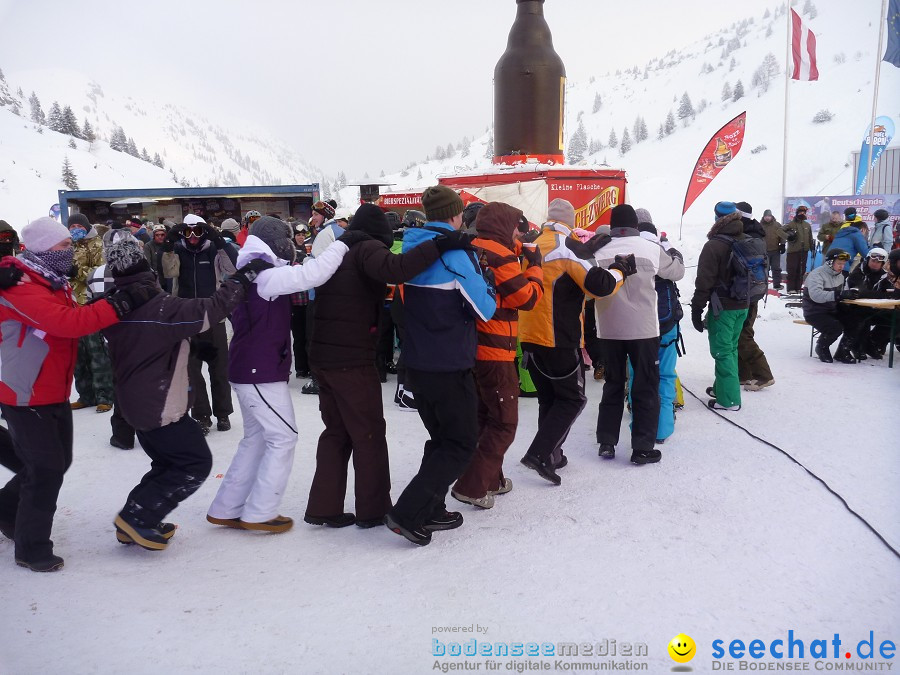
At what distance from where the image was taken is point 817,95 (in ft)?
191

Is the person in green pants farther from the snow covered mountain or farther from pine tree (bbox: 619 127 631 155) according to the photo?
pine tree (bbox: 619 127 631 155)

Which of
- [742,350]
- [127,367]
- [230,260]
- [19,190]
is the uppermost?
[19,190]

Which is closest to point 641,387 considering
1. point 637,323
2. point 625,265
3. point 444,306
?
point 637,323

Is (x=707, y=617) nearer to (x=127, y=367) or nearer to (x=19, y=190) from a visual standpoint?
(x=127, y=367)

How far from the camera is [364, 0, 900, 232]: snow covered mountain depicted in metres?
42.3

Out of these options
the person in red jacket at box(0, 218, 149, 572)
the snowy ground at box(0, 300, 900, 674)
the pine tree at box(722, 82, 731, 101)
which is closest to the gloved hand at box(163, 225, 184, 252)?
the snowy ground at box(0, 300, 900, 674)

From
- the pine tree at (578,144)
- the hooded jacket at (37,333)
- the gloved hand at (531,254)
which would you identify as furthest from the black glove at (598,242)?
the pine tree at (578,144)

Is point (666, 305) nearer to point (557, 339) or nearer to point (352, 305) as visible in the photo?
point (557, 339)

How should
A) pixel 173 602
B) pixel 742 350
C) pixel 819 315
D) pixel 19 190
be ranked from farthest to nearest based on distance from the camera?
pixel 19 190 → pixel 819 315 → pixel 742 350 → pixel 173 602

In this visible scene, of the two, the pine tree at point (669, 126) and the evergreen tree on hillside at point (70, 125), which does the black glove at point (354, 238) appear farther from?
the pine tree at point (669, 126)

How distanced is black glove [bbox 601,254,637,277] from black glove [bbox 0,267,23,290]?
3.60 m

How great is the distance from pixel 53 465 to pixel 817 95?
232ft

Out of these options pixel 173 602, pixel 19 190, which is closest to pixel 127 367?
pixel 173 602

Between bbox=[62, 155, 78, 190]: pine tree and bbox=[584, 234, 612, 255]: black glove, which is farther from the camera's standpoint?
bbox=[62, 155, 78, 190]: pine tree
